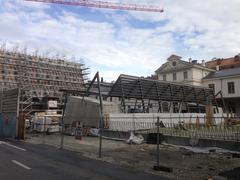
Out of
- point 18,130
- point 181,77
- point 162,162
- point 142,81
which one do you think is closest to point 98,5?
point 181,77

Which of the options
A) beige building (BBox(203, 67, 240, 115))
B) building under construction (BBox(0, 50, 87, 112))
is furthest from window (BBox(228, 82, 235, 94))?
building under construction (BBox(0, 50, 87, 112))

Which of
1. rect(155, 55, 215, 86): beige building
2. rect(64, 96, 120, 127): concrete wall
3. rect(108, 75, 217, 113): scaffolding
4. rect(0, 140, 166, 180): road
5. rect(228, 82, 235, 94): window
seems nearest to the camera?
rect(0, 140, 166, 180): road

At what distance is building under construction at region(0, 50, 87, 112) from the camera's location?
72.8m

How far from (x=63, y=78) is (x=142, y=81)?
6282 cm

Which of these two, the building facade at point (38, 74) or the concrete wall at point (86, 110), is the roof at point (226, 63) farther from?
the concrete wall at point (86, 110)

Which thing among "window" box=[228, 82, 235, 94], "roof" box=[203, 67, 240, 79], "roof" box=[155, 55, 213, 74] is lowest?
"window" box=[228, 82, 235, 94]

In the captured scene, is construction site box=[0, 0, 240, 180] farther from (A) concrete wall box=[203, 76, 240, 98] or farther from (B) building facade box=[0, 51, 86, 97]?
(B) building facade box=[0, 51, 86, 97]

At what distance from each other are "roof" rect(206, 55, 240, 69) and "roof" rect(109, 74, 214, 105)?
107 ft

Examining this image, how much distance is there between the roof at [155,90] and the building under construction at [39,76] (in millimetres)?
30241

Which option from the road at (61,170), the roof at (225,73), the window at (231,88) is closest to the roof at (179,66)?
the roof at (225,73)

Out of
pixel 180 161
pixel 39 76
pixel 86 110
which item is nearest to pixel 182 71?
pixel 39 76

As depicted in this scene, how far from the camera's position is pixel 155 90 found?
3950 cm

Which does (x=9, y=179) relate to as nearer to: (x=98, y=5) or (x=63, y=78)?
(x=98, y=5)

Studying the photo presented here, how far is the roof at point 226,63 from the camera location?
79.3 meters
